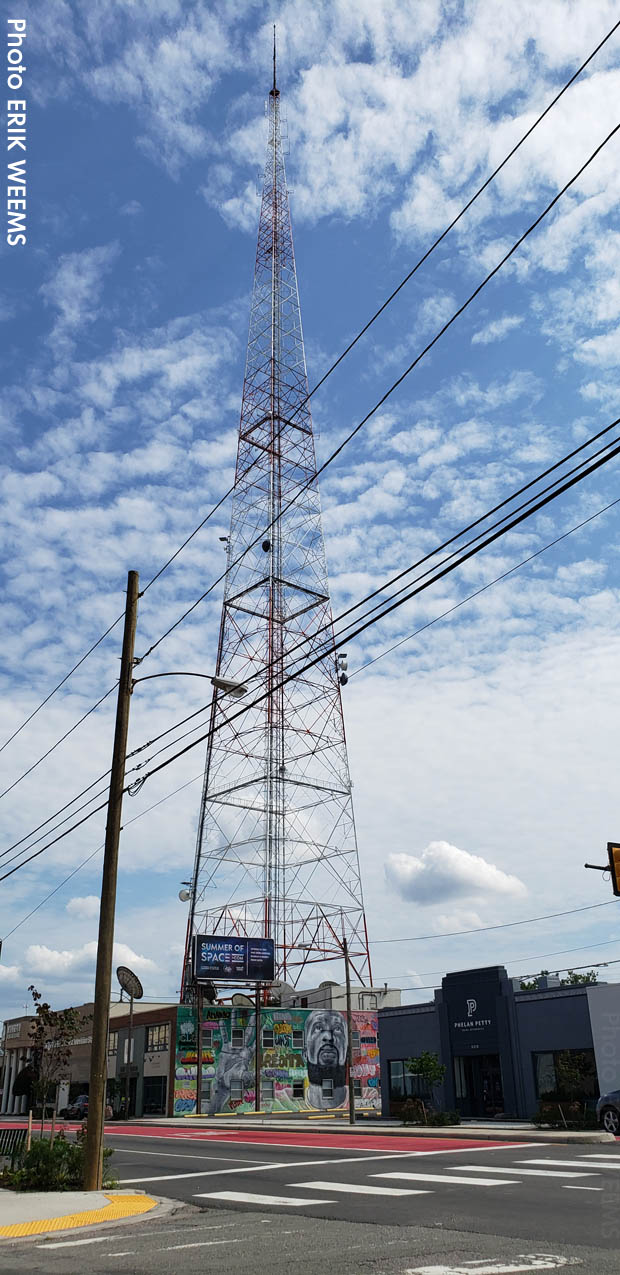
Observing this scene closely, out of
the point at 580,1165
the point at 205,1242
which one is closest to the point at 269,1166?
the point at 580,1165

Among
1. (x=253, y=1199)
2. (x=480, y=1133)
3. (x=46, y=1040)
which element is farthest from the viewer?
(x=480, y=1133)

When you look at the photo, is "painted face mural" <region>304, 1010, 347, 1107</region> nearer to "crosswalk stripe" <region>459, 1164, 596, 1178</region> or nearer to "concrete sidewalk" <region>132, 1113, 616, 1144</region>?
"concrete sidewalk" <region>132, 1113, 616, 1144</region>

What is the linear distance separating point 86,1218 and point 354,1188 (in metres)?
4.52

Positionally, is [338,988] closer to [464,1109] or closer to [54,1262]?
[464,1109]

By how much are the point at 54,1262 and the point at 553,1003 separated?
33.8 meters

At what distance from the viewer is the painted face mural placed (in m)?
64.8

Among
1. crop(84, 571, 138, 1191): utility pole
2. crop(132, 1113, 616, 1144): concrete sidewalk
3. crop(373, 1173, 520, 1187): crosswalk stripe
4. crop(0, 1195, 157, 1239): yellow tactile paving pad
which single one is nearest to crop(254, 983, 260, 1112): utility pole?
crop(132, 1113, 616, 1144): concrete sidewalk

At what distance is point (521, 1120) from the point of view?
40531 millimetres

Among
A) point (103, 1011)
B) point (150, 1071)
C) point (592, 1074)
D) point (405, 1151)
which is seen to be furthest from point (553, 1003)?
point (150, 1071)

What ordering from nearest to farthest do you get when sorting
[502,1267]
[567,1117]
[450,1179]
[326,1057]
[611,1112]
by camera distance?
[502,1267] → [450,1179] → [611,1112] → [567,1117] → [326,1057]

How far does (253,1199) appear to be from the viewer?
14.8 metres

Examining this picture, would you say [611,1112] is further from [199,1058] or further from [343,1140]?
[199,1058]

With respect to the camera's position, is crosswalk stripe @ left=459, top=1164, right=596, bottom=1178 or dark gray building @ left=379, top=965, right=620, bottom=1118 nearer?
crosswalk stripe @ left=459, top=1164, right=596, bottom=1178

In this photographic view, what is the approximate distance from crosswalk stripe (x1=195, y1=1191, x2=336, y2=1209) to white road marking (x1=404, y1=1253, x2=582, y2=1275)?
219 inches
